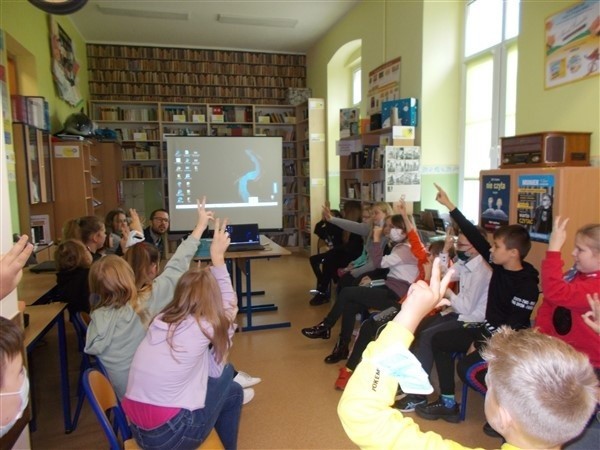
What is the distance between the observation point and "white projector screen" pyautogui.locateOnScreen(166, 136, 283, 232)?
6.05 m

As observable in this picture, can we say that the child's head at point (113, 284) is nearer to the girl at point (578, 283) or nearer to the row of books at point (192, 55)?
the girl at point (578, 283)

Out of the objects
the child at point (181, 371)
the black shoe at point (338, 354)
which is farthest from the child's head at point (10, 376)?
the black shoe at point (338, 354)

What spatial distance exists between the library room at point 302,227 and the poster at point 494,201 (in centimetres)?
2

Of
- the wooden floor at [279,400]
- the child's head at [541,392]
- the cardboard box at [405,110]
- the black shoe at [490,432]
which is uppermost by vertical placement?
the cardboard box at [405,110]

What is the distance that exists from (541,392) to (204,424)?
4.08 feet

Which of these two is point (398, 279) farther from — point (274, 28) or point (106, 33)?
point (106, 33)

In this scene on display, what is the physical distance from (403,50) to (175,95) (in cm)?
449

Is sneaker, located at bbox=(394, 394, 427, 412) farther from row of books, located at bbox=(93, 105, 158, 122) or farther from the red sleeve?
row of books, located at bbox=(93, 105, 158, 122)

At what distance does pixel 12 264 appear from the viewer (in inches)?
50.4

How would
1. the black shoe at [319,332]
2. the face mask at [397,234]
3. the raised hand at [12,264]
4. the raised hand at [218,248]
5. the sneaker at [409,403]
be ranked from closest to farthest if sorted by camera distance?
1. the raised hand at [12,264]
2. the raised hand at [218,248]
3. the sneaker at [409,403]
4. the black shoe at [319,332]
5. the face mask at [397,234]

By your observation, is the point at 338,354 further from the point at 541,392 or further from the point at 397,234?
the point at 541,392

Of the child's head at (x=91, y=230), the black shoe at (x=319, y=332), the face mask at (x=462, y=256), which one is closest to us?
the face mask at (x=462, y=256)

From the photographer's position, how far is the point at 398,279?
3.37m

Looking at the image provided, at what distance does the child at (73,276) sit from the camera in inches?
105
